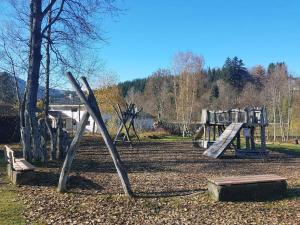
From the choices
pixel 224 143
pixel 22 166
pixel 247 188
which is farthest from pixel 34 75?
pixel 224 143

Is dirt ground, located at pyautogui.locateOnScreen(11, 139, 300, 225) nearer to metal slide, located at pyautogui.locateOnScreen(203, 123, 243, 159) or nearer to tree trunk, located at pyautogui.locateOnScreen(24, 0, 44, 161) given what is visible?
tree trunk, located at pyautogui.locateOnScreen(24, 0, 44, 161)

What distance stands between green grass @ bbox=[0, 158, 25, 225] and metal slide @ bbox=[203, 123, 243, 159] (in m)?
10.2

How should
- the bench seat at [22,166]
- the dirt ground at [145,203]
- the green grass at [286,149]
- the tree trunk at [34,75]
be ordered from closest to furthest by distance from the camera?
the dirt ground at [145,203] < the bench seat at [22,166] < the tree trunk at [34,75] < the green grass at [286,149]

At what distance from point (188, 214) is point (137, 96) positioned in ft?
275

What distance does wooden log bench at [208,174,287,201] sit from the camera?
325 inches

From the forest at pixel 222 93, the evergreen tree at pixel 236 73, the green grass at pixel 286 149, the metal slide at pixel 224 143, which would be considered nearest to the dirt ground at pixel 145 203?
the metal slide at pixel 224 143

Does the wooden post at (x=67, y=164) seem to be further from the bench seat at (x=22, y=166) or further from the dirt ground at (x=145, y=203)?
the bench seat at (x=22, y=166)

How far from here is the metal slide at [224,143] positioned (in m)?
18.1

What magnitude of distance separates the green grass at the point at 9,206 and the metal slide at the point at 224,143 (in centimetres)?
1023

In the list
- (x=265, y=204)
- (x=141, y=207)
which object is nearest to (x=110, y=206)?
(x=141, y=207)

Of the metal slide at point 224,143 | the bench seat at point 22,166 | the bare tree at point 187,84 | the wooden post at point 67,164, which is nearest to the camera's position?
the wooden post at point 67,164

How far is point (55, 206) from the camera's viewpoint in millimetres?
7805

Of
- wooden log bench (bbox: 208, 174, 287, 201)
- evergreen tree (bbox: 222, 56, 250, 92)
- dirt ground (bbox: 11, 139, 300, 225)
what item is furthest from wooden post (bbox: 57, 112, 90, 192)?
evergreen tree (bbox: 222, 56, 250, 92)

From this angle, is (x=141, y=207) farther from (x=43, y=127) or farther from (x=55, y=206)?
(x=43, y=127)
